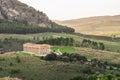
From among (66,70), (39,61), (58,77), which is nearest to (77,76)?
(58,77)

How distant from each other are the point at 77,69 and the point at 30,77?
29.3 meters

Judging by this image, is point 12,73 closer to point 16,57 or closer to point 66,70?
point 66,70

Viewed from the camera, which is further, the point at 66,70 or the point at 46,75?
the point at 66,70

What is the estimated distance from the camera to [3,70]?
158875mm

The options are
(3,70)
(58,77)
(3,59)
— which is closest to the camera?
(58,77)

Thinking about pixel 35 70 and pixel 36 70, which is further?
pixel 36 70

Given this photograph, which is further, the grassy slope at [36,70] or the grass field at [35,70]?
the grass field at [35,70]

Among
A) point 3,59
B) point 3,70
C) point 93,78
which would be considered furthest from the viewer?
point 3,59

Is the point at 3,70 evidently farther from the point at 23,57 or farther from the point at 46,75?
the point at 23,57

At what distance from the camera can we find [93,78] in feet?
440

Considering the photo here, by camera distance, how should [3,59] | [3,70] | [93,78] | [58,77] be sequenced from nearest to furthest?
[93,78] < [58,77] < [3,70] < [3,59]

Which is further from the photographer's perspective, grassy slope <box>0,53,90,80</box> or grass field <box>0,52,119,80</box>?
grass field <box>0,52,119,80</box>

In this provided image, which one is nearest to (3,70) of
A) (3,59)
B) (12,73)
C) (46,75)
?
(12,73)

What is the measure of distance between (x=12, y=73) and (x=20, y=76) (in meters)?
7.26
